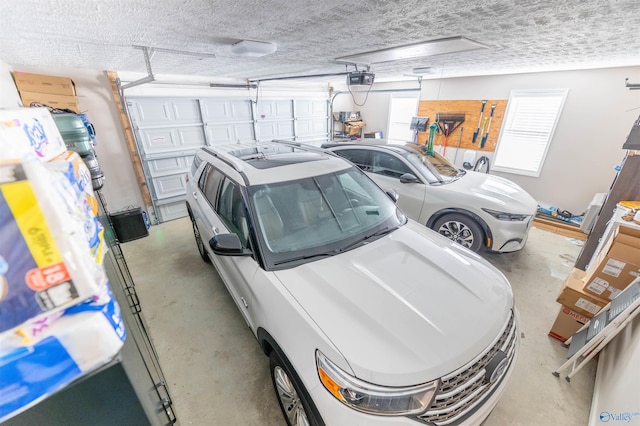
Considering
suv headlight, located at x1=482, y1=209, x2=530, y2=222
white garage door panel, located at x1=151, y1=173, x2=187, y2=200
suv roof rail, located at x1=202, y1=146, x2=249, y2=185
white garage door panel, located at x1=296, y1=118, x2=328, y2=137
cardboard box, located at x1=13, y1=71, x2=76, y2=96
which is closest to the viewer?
suv roof rail, located at x1=202, y1=146, x2=249, y2=185

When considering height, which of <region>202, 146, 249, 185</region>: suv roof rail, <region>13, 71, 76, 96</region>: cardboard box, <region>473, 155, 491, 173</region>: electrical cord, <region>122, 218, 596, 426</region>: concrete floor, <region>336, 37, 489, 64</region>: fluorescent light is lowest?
<region>122, 218, 596, 426</region>: concrete floor

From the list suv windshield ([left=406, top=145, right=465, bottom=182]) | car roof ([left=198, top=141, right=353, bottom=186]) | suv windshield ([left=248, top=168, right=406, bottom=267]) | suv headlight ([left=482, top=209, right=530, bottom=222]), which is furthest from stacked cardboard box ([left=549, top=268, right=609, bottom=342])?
car roof ([left=198, top=141, right=353, bottom=186])

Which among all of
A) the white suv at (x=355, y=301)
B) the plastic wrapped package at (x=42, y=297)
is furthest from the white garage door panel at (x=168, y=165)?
the plastic wrapped package at (x=42, y=297)

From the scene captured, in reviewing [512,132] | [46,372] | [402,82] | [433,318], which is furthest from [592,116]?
[46,372]

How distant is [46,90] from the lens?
344cm

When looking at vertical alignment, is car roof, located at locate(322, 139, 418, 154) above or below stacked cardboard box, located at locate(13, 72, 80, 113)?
below

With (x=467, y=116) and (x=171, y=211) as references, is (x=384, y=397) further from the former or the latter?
(x=467, y=116)

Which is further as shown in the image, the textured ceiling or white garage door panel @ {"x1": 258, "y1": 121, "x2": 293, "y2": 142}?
white garage door panel @ {"x1": 258, "y1": 121, "x2": 293, "y2": 142}

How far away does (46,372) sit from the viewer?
0.45m

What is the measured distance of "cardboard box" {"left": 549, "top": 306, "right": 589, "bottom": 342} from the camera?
2.19 m

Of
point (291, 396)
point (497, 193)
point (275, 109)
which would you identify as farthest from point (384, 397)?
point (275, 109)

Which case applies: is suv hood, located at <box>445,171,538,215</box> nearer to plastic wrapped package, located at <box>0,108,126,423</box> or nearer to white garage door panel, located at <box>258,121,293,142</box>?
plastic wrapped package, located at <box>0,108,126,423</box>

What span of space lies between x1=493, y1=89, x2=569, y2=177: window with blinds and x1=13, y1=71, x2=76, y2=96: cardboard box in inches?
306

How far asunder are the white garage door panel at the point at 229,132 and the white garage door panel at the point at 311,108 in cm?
157
